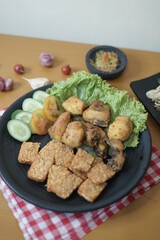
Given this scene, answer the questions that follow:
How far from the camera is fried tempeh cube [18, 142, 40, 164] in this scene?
1.71 m

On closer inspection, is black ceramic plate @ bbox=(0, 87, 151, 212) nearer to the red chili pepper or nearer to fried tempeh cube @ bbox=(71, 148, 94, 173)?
fried tempeh cube @ bbox=(71, 148, 94, 173)

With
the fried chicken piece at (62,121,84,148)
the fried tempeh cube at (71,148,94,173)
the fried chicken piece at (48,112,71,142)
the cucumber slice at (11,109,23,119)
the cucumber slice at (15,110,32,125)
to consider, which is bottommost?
the fried tempeh cube at (71,148,94,173)

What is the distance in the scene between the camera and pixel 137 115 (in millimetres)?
1836

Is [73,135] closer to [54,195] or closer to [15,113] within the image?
[54,195]

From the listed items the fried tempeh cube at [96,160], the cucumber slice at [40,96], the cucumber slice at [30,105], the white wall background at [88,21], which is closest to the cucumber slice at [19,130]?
the cucumber slice at [30,105]

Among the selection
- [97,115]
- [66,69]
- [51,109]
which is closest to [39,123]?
[51,109]

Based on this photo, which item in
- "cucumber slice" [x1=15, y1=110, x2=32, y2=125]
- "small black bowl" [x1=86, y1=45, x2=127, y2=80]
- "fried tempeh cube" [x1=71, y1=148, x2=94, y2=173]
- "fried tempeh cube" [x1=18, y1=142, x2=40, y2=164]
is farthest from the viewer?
"small black bowl" [x1=86, y1=45, x2=127, y2=80]

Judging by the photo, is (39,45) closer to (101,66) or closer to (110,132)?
(101,66)

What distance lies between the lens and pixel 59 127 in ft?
5.90

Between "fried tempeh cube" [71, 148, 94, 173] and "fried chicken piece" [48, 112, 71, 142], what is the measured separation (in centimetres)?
19

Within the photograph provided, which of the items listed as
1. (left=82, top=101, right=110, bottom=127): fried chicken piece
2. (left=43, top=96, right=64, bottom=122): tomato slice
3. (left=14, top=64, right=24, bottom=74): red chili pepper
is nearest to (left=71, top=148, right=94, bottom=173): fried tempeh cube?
(left=82, top=101, right=110, bottom=127): fried chicken piece

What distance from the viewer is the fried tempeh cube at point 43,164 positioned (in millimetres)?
1620

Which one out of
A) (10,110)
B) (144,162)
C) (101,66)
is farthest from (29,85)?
(144,162)

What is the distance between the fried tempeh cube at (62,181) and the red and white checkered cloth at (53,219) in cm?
14
